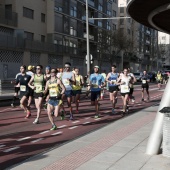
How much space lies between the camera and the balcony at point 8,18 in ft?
113

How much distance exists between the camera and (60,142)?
7730mm

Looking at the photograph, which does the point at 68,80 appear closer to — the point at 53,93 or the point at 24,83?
the point at 24,83

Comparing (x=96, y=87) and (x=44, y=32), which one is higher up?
(x=44, y=32)

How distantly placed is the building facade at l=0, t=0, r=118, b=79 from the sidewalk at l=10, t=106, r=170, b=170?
88.4 feet

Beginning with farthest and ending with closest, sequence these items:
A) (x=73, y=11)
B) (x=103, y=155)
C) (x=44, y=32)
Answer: (x=73, y=11), (x=44, y=32), (x=103, y=155)

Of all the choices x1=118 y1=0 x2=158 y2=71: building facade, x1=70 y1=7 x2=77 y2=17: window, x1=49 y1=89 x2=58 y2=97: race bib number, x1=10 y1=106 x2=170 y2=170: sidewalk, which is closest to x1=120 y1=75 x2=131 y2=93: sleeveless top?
x1=49 y1=89 x2=58 y2=97: race bib number

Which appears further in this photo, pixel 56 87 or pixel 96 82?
pixel 96 82

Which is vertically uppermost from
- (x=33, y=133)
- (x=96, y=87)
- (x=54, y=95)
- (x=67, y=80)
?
(x=67, y=80)

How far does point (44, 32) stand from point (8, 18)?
25.1ft

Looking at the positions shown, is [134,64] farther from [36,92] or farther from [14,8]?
[36,92]

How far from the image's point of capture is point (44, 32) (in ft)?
140

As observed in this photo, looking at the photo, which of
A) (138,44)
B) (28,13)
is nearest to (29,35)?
(28,13)

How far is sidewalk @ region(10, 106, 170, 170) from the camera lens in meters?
5.50

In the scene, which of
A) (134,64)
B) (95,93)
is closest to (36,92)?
(95,93)
